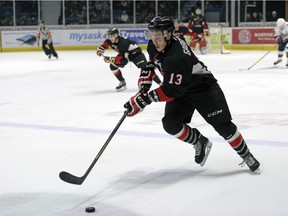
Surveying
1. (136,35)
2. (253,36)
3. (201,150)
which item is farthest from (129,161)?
(136,35)

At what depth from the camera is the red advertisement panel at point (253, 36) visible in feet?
62.6

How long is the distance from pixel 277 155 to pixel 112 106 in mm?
3315

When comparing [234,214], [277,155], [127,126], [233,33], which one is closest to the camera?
[234,214]

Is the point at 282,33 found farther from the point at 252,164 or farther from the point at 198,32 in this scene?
the point at 252,164

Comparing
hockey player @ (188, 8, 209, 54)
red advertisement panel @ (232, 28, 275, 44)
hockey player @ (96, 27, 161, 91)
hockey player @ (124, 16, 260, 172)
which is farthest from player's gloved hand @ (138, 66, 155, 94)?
red advertisement panel @ (232, 28, 275, 44)

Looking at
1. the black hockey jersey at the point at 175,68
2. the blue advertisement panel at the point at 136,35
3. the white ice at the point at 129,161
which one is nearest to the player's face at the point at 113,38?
the white ice at the point at 129,161

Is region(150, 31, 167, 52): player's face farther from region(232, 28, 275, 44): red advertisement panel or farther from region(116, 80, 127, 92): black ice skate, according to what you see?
region(232, 28, 275, 44): red advertisement panel

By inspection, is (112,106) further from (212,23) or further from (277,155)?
(212,23)

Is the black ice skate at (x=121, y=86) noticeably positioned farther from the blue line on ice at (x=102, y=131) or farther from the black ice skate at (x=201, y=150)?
the black ice skate at (x=201, y=150)

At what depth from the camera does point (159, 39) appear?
3.69 metres

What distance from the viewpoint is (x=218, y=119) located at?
12.8 feet

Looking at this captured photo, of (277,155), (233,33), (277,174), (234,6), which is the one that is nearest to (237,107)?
(277,155)

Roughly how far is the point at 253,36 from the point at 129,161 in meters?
15.6

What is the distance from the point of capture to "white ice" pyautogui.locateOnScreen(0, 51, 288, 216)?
329 cm
